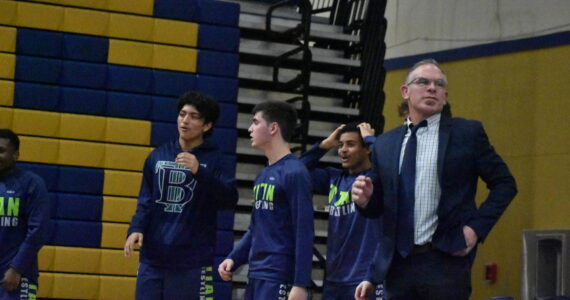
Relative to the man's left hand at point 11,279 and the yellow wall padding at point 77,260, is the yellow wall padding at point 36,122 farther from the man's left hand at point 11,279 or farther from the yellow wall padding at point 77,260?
the man's left hand at point 11,279

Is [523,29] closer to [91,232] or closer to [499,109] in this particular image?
[499,109]

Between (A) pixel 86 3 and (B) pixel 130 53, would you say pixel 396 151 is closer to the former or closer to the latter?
(B) pixel 130 53

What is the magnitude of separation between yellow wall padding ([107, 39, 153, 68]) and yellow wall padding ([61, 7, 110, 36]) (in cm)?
15

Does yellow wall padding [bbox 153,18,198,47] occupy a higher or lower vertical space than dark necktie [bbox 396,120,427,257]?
higher

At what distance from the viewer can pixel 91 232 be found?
875 cm

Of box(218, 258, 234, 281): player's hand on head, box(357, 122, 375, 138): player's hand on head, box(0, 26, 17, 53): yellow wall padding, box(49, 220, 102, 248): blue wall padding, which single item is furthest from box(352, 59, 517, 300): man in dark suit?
box(0, 26, 17, 53): yellow wall padding

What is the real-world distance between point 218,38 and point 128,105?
98 cm

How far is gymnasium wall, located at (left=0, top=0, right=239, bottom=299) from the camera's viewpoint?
8.69m

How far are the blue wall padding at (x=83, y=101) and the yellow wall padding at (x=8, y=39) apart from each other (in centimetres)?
53

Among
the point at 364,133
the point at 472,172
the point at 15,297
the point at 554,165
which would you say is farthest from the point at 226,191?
the point at 554,165

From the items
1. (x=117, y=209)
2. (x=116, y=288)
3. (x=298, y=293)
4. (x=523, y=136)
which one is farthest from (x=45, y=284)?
(x=523, y=136)

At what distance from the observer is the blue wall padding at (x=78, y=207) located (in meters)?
8.70

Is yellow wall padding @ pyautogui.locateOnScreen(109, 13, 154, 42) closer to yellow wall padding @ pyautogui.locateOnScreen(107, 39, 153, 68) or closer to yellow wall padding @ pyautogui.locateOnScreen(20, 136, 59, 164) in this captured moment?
yellow wall padding @ pyautogui.locateOnScreen(107, 39, 153, 68)

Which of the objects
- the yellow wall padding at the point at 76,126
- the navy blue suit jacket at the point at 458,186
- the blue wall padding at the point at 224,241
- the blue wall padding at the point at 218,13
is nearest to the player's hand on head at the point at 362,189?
the navy blue suit jacket at the point at 458,186
